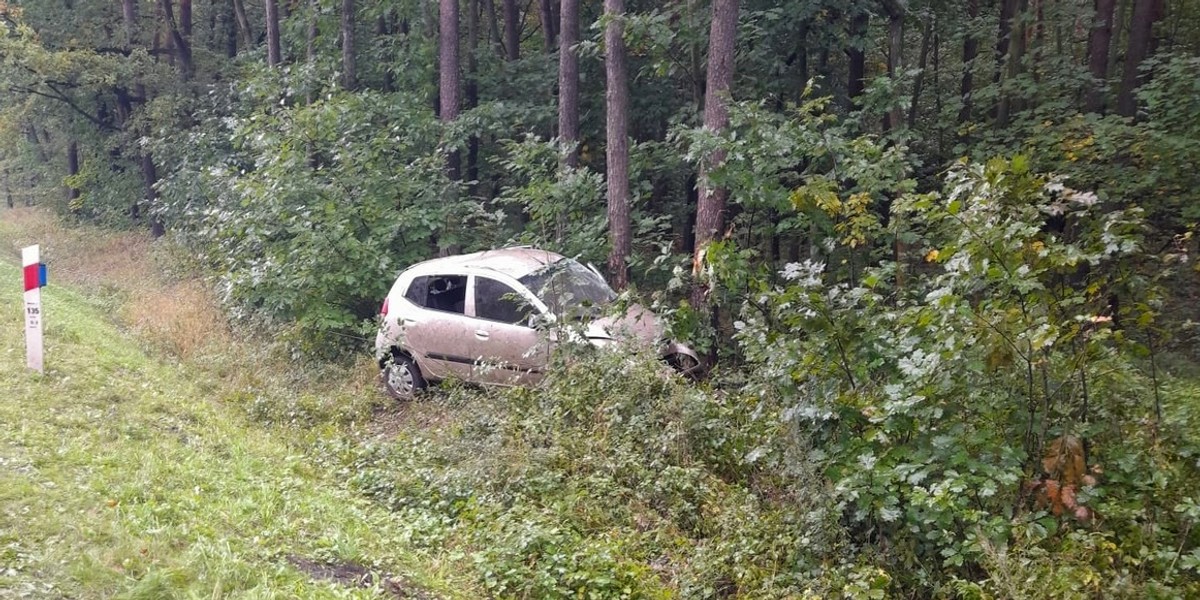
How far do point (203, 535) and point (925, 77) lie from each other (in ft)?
58.4

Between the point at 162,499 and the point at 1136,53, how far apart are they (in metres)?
14.6

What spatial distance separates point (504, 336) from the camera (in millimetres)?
10102

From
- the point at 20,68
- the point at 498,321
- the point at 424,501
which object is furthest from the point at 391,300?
the point at 20,68

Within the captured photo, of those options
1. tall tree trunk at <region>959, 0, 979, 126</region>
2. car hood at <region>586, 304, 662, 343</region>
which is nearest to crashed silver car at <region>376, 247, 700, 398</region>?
car hood at <region>586, 304, 662, 343</region>

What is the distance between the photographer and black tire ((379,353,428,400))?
35.6 ft

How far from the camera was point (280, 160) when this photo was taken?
14.5 m

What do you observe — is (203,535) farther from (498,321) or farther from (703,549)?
(498,321)

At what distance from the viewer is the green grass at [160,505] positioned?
4.63 meters

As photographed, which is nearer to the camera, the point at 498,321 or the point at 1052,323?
the point at 1052,323

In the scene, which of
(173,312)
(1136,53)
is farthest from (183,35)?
(1136,53)

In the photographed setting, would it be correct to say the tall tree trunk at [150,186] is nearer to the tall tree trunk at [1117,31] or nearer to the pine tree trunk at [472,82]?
the pine tree trunk at [472,82]

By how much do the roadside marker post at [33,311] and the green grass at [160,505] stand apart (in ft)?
0.64

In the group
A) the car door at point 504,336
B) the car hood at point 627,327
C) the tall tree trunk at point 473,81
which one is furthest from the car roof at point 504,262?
the tall tree trunk at point 473,81

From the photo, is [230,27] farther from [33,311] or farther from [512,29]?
[33,311]
